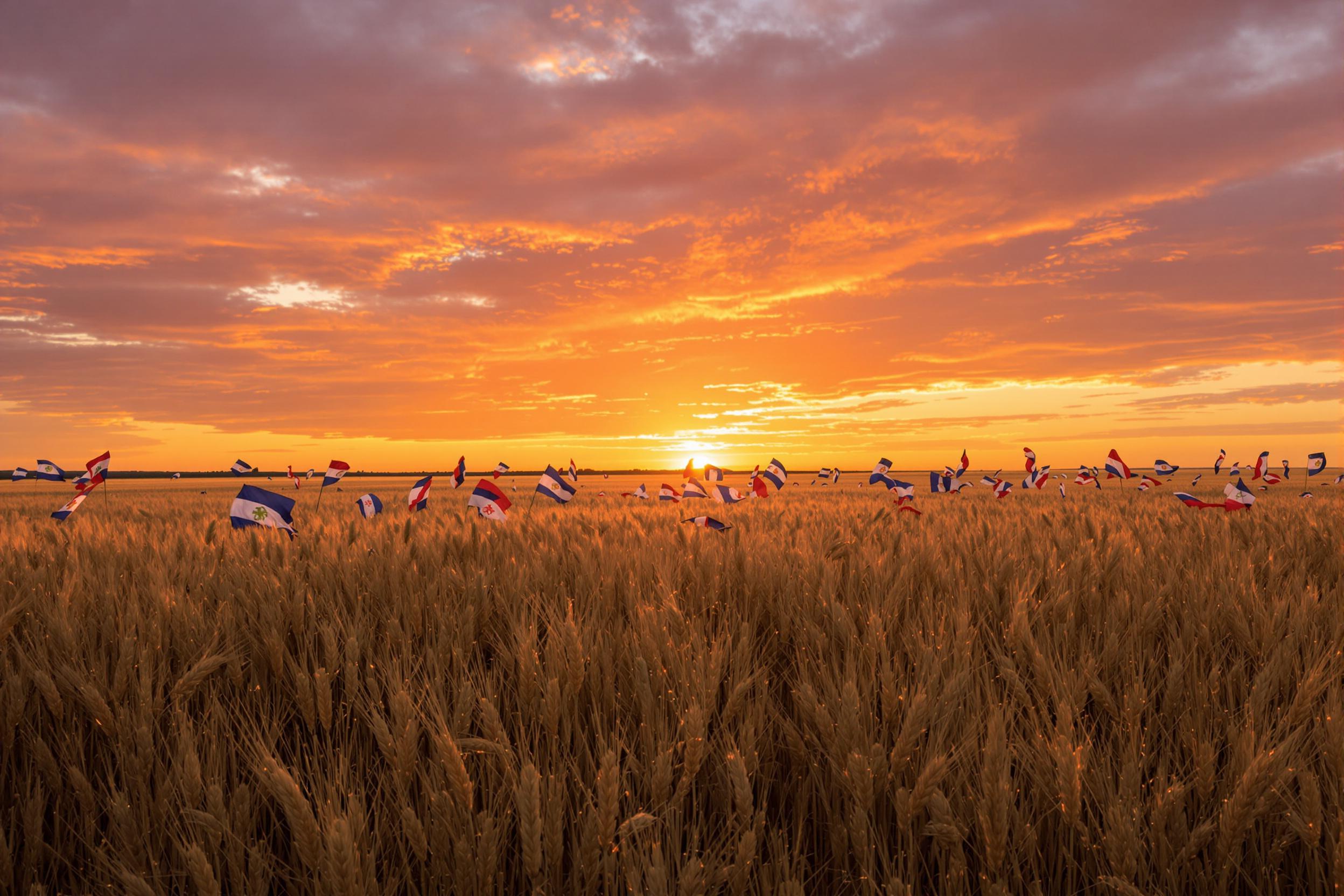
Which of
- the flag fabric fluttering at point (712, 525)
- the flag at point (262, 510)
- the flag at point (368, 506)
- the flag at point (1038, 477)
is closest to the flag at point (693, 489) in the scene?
the flag fabric fluttering at point (712, 525)

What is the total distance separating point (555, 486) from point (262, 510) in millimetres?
5112

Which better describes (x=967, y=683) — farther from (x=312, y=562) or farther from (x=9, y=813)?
(x=312, y=562)

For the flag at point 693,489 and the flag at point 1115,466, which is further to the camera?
the flag at point 1115,466

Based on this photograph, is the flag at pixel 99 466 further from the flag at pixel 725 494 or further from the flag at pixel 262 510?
the flag at pixel 725 494

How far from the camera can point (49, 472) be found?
9.76 m

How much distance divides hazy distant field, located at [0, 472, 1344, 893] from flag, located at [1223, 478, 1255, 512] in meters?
4.14

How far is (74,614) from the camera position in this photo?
300 centimetres

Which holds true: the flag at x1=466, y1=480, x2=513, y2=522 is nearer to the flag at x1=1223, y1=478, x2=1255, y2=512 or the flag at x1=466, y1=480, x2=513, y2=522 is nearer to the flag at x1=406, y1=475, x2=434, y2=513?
the flag at x1=406, y1=475, x2=434, y2=513

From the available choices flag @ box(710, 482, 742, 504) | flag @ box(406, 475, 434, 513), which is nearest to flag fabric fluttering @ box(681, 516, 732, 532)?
flag @ box(710, 482, 742, 504)

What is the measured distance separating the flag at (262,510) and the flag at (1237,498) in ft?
Answer: 30.0

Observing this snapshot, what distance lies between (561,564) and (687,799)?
2.40 m

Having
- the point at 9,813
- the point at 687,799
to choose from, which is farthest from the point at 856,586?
the point at 9,813

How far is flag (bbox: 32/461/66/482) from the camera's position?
31.5 feet

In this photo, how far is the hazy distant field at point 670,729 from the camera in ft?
5.20
